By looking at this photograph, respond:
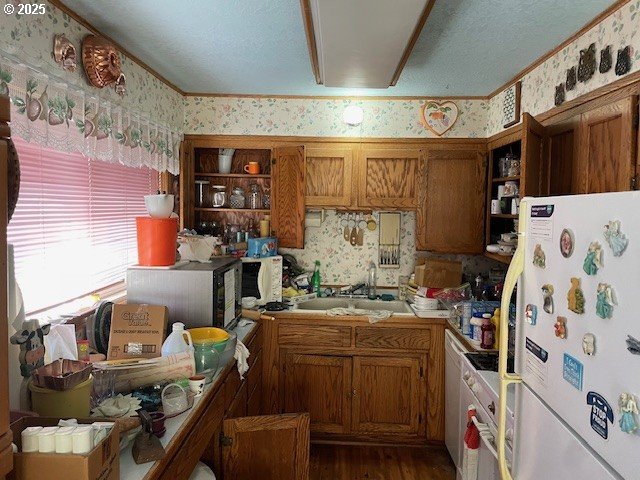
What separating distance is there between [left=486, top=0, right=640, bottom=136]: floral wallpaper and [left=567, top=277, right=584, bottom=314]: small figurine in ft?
3.59

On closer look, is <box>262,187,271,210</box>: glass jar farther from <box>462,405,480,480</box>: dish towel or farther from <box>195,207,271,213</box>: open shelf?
<box>462,405,480,480</box>: dish towel

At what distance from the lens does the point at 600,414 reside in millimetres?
996

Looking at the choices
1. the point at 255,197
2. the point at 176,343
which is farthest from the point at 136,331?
the point at 255,197

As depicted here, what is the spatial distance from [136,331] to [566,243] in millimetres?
1745

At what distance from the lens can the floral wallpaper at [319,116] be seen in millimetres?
3379

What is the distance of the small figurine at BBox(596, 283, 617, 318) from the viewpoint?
965 mm

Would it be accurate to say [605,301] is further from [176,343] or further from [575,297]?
[176,343]

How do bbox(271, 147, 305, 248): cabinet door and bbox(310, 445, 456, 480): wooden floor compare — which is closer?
bbox(310, 445, 456, 480): wooden floor

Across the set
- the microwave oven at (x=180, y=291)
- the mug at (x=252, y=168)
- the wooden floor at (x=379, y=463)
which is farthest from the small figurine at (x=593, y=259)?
the mug at (x=252, y=168)

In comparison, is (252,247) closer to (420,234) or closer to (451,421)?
(420,234)

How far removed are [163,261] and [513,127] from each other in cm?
229

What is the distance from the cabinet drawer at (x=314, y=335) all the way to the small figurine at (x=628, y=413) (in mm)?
2171

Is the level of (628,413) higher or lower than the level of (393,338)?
higher

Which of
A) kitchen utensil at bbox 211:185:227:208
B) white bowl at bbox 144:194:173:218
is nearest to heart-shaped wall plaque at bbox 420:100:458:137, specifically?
kitchen utensil at bbox 211:185:227:208
